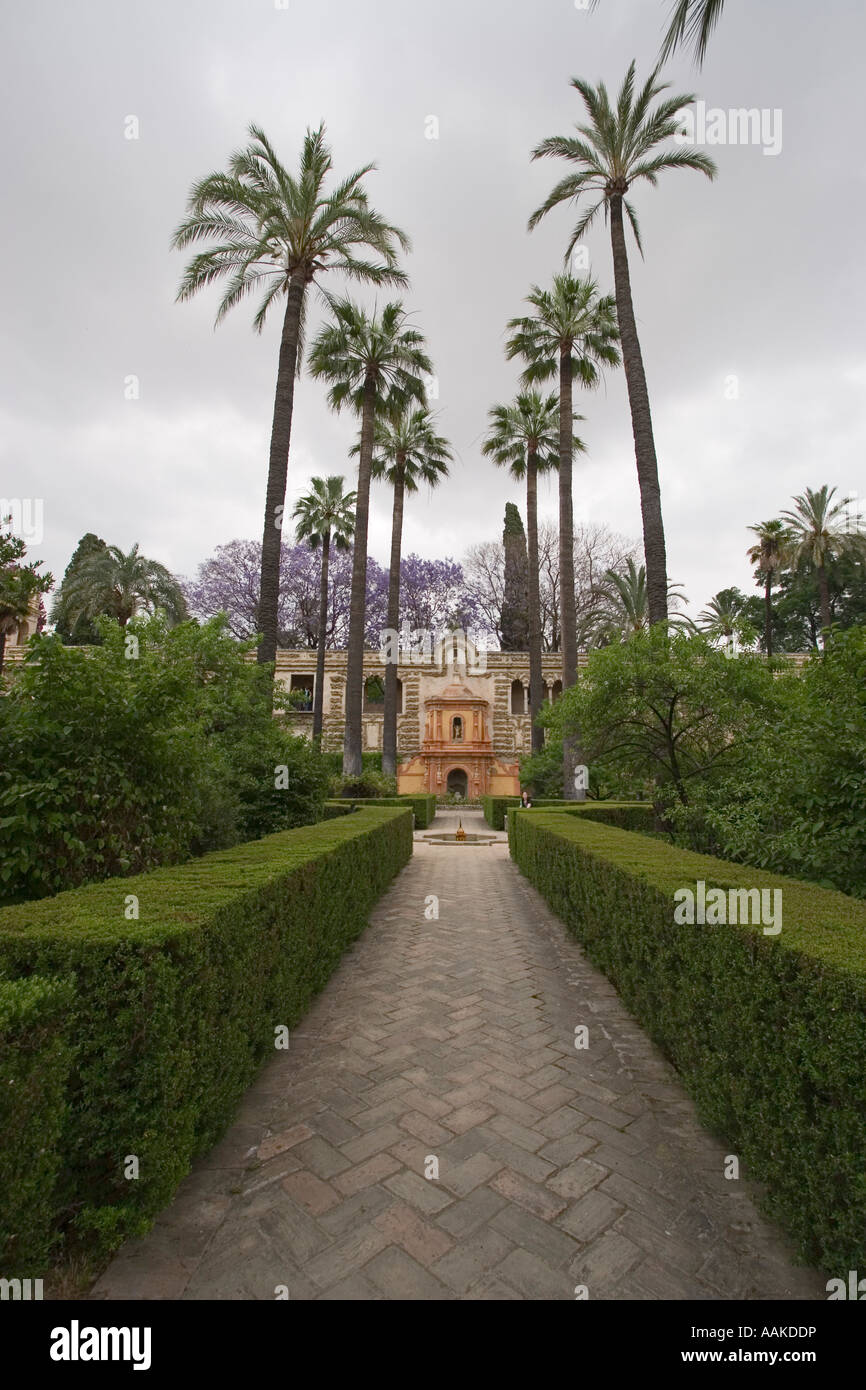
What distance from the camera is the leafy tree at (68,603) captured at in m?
25.7

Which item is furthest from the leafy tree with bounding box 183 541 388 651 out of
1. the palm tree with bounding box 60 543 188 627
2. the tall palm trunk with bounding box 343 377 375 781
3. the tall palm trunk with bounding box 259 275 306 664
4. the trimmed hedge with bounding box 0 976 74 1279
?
the trimmed hedge with bounding box 0 976 74 1279

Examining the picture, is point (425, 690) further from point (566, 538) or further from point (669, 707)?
point (669, 707)

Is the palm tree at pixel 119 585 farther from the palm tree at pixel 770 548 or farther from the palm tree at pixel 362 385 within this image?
the palm tree at pixel 770 548

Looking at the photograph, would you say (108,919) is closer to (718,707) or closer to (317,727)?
(718,707)

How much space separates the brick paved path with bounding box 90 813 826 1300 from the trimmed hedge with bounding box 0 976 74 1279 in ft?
1.72

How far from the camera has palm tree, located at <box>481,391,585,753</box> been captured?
857 inches

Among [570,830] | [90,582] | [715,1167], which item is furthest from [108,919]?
[90,582]

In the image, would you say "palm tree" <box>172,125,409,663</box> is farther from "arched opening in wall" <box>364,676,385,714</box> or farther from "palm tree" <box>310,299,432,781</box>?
"arched opening in wall" <box>364,676,385,714</box>

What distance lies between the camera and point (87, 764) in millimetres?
3885

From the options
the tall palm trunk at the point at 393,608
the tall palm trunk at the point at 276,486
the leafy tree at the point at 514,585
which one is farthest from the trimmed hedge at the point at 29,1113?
the leafy tree at the point at 514,585

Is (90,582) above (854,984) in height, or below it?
above

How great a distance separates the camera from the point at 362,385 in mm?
18641

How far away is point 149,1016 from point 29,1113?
0.53 m

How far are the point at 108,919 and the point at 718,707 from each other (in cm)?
667
